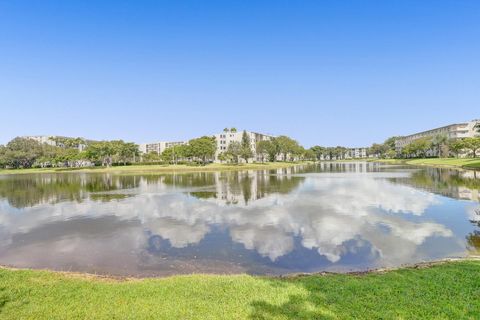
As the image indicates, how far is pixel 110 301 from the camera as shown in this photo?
7758 millimetres

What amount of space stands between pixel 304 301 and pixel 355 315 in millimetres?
1187

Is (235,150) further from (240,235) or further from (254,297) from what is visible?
(254,297)

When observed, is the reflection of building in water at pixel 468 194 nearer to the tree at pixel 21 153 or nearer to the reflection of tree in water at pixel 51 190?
the reflection of tree in water at pixel 51 190

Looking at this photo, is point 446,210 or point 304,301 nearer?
point 304,301

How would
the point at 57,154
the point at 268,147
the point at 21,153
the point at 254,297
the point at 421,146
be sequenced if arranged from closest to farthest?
1. the point at 254,297
2. the point at 21,153
3. the point at 421,146
4. the point at 57,154
5. the point at 268,147

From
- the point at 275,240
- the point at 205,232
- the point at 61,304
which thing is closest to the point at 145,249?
the point at 205,232

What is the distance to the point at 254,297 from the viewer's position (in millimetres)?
7715

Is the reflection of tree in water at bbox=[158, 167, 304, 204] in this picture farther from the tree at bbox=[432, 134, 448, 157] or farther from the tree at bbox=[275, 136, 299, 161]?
the tree at bbox=[432, 134, 448, 157]

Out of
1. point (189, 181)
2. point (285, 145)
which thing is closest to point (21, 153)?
point (189, 181)

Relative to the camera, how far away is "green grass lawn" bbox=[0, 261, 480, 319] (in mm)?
6824

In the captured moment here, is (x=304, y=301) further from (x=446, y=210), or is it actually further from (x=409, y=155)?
(x=409, y=155)

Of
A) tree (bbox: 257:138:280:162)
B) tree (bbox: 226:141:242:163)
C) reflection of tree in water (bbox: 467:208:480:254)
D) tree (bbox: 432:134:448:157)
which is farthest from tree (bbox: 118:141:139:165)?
tree (bbox: 432:134:448:157)

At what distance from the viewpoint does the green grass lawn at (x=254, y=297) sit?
6824 mm

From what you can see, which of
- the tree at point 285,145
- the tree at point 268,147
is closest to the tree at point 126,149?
the tree at point 268,147
